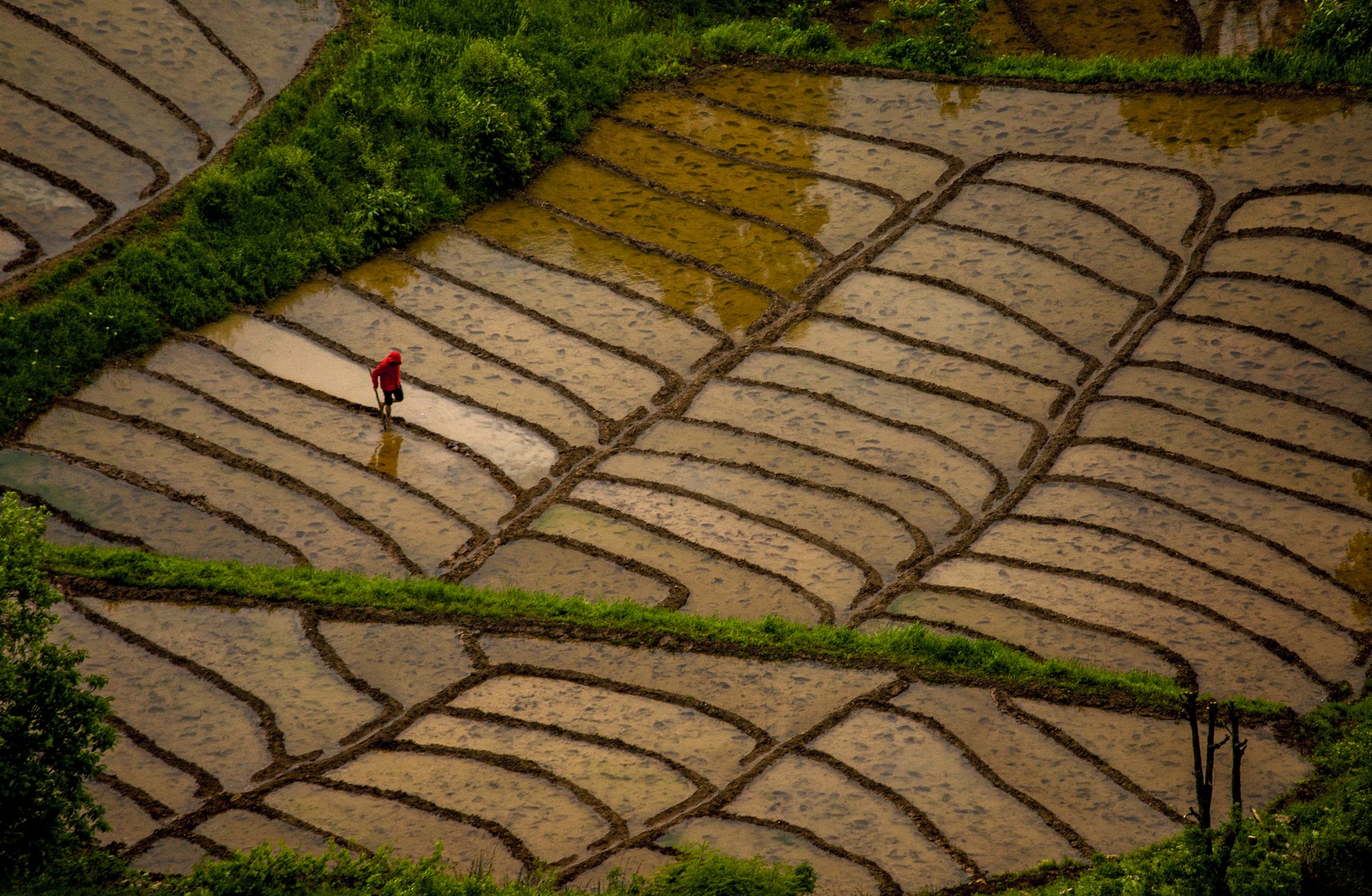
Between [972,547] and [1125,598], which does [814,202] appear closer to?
[972,547]

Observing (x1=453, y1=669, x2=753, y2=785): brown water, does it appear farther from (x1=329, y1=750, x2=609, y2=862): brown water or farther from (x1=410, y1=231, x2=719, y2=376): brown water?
(x1=410, y1=231, x2=719, y2=376): brown water

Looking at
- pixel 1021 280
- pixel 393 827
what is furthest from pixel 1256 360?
pixel 393 827

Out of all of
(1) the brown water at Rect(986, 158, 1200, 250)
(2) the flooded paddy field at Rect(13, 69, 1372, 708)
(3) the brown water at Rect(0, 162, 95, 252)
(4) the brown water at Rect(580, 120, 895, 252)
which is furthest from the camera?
(4) the brown water at Rect(580, 120, 895, 252)

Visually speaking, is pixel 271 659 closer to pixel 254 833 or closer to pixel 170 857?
pixel 254 833

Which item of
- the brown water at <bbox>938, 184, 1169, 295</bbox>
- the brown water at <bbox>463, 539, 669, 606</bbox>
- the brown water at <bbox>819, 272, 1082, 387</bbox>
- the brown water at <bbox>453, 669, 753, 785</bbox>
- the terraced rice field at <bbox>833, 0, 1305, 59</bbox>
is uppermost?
the terraced rice field at <bbox>833, 0, 1305, 59</bbox>

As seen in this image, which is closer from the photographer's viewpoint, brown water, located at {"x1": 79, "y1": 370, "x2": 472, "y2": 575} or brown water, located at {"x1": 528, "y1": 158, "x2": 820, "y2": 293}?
brown water, located at {"x1": 79, "y1": 370, "x2": 472, "y2": 575}

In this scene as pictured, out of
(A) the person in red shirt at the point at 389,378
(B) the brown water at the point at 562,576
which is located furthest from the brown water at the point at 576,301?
(B) the brown water at the point at 562,576

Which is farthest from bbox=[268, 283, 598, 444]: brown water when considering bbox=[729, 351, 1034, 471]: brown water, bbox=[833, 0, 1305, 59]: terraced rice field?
bbox=[833, 0, 1305, 59]: terraced rice field
